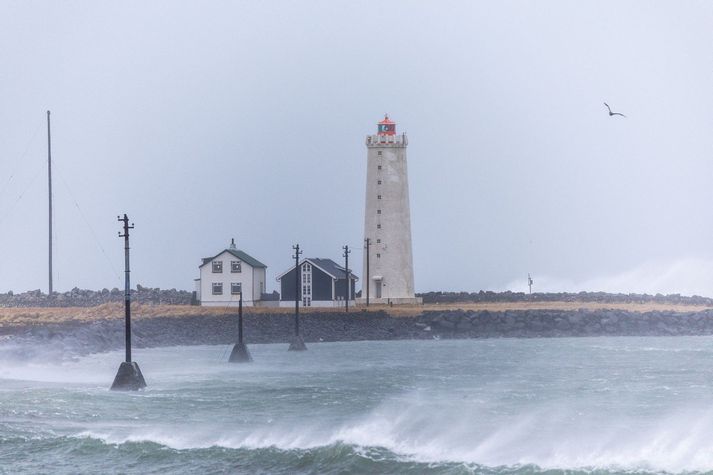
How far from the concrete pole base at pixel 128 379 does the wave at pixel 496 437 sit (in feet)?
25.5

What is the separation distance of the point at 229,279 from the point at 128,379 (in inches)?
1511

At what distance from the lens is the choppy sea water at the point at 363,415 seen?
2356 cm

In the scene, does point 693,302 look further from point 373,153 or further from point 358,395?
point 358,395

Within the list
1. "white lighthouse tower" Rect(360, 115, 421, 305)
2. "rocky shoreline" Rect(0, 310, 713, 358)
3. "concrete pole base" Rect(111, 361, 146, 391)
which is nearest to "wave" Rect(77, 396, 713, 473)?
"concrete pole base" Rect(111, 361, 146, 391)

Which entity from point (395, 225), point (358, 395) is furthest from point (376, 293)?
point (358, 395)

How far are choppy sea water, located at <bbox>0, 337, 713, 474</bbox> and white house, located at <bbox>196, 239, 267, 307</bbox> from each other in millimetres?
18060

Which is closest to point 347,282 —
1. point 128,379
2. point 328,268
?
point 328,268

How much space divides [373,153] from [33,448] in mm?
50229

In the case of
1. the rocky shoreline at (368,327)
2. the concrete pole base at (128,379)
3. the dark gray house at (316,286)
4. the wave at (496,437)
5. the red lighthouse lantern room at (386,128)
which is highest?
the red lighthouse lantern room at (386,128)

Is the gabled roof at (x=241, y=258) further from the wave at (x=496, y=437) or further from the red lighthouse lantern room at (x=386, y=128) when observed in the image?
the wave at (x=496, y=437)

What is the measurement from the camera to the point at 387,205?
2904 inches

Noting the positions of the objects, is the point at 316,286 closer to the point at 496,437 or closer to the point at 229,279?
the point at 229,279

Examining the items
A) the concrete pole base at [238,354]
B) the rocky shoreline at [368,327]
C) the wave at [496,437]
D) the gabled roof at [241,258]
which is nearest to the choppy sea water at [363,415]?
the wave at [496,437]

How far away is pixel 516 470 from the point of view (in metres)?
22.0
